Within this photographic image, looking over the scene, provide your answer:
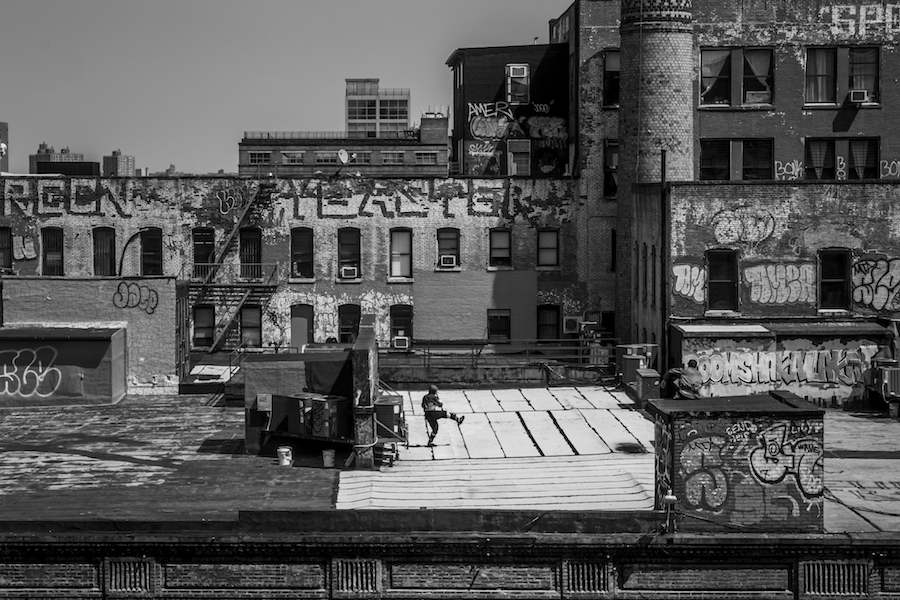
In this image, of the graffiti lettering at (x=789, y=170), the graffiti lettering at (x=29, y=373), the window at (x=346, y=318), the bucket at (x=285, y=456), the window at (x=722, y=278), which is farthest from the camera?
the window at (x=346, y=318)

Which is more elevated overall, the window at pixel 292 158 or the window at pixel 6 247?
the window at pixel 292 158

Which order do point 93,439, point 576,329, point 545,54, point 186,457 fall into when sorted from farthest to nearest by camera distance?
point 545,54 → point 576,329 → point 93,439 → point 186,457

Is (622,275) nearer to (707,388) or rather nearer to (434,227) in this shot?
(434,227)

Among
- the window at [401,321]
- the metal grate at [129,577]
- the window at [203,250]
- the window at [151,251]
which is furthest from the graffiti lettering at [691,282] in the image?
the window at [151,251]

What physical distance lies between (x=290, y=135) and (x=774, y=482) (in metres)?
57.5

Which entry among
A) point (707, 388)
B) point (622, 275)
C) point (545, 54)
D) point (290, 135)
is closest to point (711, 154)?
point (622, 275)

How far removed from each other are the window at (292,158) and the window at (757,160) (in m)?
33.4

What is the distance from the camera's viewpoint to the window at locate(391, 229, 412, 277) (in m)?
46.0

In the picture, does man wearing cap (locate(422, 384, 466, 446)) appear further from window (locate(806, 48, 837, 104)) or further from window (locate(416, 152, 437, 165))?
window (locate(416, 152, 437, 165))

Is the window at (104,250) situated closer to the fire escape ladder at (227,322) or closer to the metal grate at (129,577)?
the fire escape ladder at (227,322)

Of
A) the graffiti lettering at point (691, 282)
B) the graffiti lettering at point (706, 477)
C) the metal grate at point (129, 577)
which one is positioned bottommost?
the metal grate at point (129, 577)

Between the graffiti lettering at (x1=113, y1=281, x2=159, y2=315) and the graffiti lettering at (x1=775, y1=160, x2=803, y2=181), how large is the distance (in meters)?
23.6

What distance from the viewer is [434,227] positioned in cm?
4578

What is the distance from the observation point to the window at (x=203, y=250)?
45875 mm
